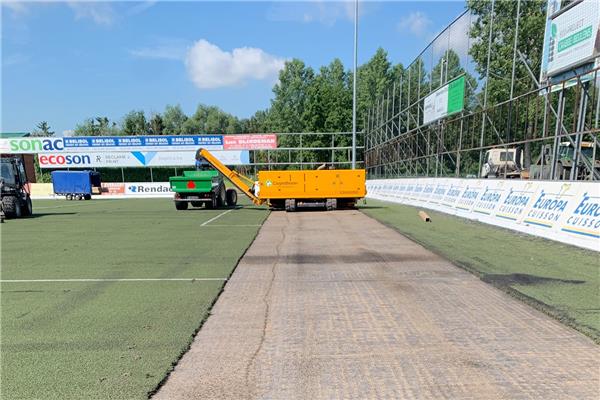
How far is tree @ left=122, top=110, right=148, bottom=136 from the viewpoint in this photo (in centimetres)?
8846

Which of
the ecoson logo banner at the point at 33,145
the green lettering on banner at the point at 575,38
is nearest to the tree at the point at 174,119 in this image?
the ecoson logo banner at the point at 33,145

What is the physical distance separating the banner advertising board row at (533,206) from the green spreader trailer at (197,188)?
1171 centimetres

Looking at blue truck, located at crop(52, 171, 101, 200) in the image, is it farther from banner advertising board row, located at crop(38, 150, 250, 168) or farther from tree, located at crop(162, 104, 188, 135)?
tree, located at crop(162, 104, 188, 135)

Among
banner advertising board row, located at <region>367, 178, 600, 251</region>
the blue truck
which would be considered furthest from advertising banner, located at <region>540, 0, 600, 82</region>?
the blue truck

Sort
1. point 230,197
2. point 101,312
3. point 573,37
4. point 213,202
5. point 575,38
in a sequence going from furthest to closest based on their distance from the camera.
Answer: point 230,197
point 213,202
point 573,37
point 575,38
point 101,312

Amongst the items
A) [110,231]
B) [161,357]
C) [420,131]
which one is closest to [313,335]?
[161,357]

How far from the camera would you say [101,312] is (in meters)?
5.23

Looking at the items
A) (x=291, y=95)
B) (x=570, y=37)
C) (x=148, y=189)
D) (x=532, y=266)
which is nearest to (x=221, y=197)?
(x=570, y=37)

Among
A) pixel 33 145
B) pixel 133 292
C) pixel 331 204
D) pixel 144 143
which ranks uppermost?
pixel 33 145

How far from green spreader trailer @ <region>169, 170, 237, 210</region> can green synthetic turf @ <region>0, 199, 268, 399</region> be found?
11.4 meters

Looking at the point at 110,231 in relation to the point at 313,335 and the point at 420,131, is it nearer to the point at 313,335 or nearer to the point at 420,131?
the point at 313,335

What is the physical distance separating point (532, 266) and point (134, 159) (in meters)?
42.7

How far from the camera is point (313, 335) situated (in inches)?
175

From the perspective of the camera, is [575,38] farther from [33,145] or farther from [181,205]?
[33,145]
